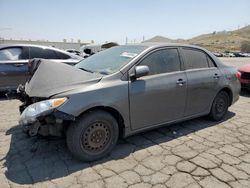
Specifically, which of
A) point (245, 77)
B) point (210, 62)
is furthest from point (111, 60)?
point (245, 77)

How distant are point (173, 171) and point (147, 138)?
3.30 ft

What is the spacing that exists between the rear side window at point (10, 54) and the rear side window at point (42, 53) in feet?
1.10

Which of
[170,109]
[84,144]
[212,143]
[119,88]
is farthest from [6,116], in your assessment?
[212,143]

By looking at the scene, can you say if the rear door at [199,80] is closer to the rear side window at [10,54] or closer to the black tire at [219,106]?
the black tire at [219,106]

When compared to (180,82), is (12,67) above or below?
above

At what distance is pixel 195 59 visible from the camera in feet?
13.7

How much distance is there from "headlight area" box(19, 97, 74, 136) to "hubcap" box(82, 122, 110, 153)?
0.38 metres

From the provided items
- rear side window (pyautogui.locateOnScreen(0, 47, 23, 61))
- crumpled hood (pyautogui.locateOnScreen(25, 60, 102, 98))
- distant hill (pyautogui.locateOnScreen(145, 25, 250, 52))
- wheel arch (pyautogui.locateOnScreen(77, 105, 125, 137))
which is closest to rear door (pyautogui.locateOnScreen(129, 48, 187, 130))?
wheel arch (pyautogui.locateOnScreen(77, 105, 125, 137))

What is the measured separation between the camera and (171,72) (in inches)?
146

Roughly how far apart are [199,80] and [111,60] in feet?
5.45

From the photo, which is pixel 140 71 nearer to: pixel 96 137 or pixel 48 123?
pixel 96 137

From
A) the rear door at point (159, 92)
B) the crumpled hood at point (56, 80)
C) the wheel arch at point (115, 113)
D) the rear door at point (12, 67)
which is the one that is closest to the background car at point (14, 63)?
the rear door at point (12, 67)

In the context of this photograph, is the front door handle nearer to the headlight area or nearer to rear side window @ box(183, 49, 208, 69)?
rear side window @ box(183, 49, 208, 69)

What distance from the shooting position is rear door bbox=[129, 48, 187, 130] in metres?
3.27
